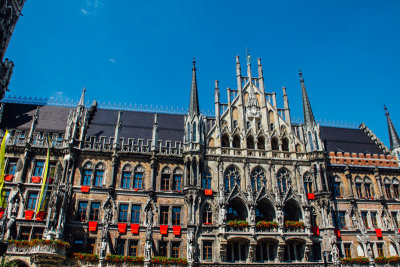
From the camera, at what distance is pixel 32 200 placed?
3152cm

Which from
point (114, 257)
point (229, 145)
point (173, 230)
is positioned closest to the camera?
point (114, 257)

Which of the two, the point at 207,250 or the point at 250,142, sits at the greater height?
the point at 250,142

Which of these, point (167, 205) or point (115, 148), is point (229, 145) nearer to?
point (167, 205)

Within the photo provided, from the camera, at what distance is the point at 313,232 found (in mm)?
33719

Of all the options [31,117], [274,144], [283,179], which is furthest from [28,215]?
[274,144]

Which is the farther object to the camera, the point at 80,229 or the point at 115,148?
the point at 115,148

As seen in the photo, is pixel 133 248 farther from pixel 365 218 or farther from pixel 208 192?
pixel 365 218

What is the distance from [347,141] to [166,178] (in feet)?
82.0

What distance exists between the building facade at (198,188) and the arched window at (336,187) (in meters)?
0.25

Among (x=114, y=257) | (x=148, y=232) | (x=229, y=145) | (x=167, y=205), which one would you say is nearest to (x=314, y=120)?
(x=229, y=145)

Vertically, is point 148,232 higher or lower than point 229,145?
lower

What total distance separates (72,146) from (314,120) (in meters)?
27.7

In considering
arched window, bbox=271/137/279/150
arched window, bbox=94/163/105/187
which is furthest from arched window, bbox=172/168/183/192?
arched window, bbox=271/137/279/150

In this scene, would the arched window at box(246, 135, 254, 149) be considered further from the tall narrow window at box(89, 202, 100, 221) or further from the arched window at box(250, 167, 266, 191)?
the tall narrow window at box(89, 202, 100, 221)
